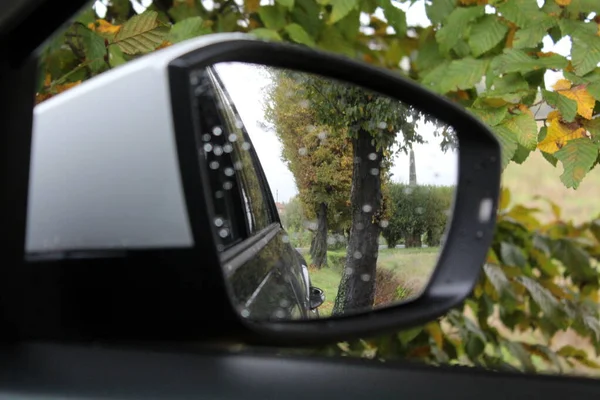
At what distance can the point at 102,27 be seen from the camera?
1909 mm

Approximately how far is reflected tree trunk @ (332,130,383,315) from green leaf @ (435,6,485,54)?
3.48ft

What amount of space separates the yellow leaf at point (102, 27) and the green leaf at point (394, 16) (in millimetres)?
767

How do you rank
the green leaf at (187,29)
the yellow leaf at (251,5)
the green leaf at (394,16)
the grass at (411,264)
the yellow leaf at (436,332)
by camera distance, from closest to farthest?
the grass at (411,264) → the green leaf at (187,29) → the green leaf at (394,16) → the yellow leaf at (436,332) → the yellow leaf at (251,5)

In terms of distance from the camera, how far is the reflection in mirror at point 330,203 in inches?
37.8

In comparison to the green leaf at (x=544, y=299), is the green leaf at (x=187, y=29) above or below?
above

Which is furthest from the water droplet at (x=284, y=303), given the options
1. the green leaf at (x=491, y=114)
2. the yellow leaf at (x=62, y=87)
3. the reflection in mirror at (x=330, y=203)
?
the green leaf at (x=491, y=114)

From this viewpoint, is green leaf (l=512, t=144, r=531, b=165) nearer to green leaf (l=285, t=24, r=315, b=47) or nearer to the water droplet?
green leaf (l=285, t=24, r=315, b=47)

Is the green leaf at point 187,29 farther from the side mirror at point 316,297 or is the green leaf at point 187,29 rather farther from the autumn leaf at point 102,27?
the side mirror at point 316,297

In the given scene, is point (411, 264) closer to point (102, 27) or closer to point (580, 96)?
point (580, 96)

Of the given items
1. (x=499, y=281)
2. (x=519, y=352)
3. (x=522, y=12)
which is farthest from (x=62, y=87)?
(x=519, y=352)

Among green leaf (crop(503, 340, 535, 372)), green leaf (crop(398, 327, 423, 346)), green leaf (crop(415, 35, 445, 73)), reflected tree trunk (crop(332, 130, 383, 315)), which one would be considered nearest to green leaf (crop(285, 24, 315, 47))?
green leaf (crop(415, 35, 445, 73))

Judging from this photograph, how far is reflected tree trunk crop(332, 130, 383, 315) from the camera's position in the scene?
104 centimetres

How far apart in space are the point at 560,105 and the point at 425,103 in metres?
0.80

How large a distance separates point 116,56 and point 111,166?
3.52 feet
